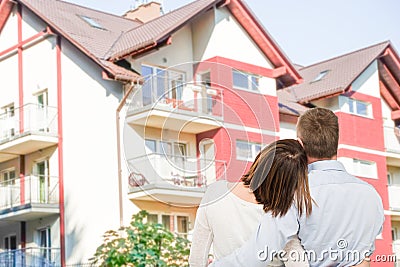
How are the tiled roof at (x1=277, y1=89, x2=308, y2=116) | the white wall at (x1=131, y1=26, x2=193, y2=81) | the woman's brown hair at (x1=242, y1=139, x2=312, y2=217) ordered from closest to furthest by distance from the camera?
the woman's brown hair at (x1=242, y1=139, x2=312, y2=217) < the white wall at (x1=131, y1=26, x2=193, y2=81) < the tiled roof at (x1=277, y1=89, x2=308, y2=116)

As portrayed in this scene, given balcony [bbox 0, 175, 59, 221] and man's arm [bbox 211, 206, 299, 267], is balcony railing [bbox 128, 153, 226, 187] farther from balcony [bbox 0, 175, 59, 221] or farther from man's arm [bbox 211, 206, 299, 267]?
balcony [bbox 0, 175, 59, 221]

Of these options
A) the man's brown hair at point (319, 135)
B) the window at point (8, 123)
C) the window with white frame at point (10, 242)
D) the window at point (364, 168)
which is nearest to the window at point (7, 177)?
the window at point (8, 123)

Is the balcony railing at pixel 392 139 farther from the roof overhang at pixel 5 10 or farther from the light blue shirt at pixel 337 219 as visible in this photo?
the light blue shirt at pixel 337 219

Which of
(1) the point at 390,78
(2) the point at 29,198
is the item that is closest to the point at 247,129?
(2) the point at 29,198

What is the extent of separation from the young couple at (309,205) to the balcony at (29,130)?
20403 millimetres

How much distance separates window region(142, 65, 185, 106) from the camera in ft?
14.1

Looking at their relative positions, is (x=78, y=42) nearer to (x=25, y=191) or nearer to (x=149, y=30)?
(x=149, y=30)

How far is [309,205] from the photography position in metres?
2.49

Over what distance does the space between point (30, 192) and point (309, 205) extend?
2098 centimetres

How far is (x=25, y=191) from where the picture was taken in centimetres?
2314

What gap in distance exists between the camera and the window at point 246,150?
3342 millimetres

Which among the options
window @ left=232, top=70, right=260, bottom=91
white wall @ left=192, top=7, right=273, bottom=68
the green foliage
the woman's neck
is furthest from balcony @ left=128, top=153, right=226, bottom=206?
white wall @ left=192, top=7, right=273, bottom=68

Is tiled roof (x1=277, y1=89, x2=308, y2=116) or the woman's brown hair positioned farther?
tiled roof (x1=277, y1=89, x2=308, y2=116)

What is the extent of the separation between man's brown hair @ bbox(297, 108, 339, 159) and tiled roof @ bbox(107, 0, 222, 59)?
18.9 metres
